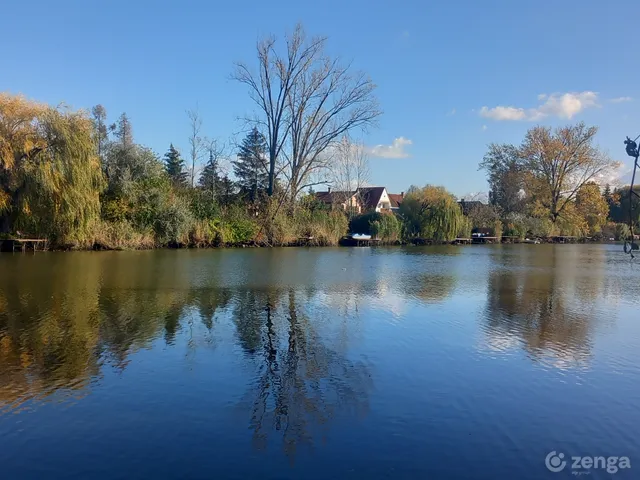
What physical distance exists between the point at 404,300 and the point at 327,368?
6.19 metres

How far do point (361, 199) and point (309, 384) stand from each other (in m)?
50.4

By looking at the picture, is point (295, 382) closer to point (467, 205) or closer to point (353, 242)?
point (353, 242)

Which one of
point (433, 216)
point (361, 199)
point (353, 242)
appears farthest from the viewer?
point (361, 199)

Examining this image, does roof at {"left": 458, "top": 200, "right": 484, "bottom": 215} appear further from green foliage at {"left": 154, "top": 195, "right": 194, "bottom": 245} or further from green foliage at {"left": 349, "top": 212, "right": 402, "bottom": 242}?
green foliage at {"left": 154, "top": 195, "right": 194, "bottom": 245}

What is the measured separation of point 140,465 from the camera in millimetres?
4391

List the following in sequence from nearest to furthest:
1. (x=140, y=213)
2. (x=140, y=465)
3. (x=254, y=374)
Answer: (x=140, y=465) < (x=254, y=374) < (x=140, y=213)

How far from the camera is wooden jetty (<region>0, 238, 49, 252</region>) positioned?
25.7 metres

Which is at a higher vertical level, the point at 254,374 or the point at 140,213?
A: the point at 140,213

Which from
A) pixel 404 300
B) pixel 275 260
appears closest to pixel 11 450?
pixel 404 300

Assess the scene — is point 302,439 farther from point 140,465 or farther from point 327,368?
point 327,368

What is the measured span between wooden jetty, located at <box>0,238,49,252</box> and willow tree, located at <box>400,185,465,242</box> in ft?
93.2

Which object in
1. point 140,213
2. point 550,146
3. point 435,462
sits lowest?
point 435,462

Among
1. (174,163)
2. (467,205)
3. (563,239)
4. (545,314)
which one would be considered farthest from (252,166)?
(545,314)

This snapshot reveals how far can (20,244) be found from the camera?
25906mm
